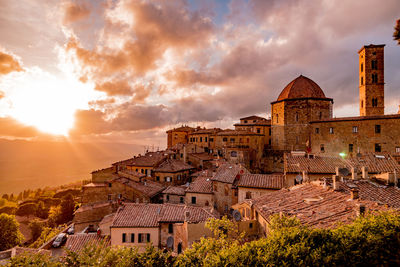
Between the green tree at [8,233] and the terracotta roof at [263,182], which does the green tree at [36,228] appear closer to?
the green tree at [8,233]

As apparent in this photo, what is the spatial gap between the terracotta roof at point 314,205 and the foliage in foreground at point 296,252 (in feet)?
8.97

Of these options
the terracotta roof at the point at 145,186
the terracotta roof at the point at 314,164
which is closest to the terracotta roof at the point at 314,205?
the terracotta roof at the point at 314,164

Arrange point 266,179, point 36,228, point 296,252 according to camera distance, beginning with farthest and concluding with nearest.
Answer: point 36,228
point 266,179
point 296,252

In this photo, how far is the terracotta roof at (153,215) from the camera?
20.5m

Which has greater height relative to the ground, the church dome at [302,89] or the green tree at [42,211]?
the church dome at [302,89]

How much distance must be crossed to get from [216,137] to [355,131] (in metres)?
30.6

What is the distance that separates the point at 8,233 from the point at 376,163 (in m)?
52.1

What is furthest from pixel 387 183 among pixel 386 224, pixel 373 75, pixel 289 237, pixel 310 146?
pixel 373 75

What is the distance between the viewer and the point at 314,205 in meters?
12.9

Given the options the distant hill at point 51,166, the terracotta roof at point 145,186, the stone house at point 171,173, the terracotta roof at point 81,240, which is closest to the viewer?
the terracotta roof at point 81,240

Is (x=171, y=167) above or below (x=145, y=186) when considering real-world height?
above

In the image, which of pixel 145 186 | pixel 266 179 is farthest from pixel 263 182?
pixel 145 186

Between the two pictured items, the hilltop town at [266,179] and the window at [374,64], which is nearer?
the hilltop town at [266,179]

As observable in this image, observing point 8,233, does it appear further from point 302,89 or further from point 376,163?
point 302,89
